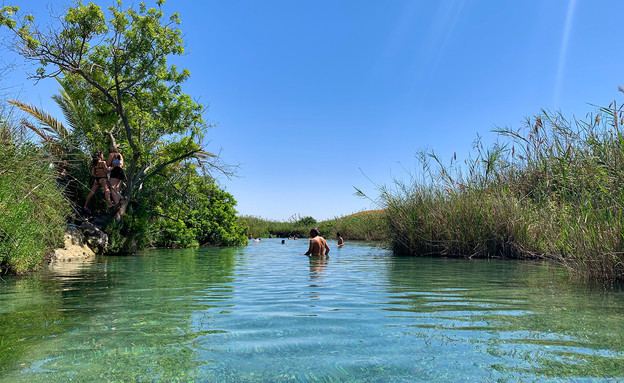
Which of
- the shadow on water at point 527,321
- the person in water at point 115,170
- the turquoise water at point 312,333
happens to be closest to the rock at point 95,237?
the person in water at point 115,170

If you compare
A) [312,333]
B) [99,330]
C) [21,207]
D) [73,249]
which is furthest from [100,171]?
[312,333]

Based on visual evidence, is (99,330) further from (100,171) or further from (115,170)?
(115,170)

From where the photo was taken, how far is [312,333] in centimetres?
371

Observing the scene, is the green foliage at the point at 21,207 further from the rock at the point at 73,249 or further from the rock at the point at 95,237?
the rock at the point at 95,237

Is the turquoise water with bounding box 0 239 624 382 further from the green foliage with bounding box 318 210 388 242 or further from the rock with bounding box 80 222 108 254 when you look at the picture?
the green foliage with bounding box 318 210 388 242

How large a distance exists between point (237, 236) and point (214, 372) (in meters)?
23.4

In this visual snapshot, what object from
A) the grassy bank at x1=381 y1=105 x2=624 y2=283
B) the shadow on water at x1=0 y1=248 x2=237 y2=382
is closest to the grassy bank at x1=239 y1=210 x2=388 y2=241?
the grassy bank at x1=381 y1=105 x2=624 y2=283

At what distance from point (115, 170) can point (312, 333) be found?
1420cm

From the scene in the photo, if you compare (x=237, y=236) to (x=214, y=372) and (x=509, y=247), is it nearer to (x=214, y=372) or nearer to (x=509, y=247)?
(x=509, y=247)

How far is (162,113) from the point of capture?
60.3ft

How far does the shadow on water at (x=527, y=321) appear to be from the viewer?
286 cm

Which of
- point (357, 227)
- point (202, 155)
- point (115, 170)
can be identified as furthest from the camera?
point (357, 227)

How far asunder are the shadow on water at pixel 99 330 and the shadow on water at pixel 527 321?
2.24 m

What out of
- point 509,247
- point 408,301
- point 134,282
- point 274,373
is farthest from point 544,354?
point 509,247
